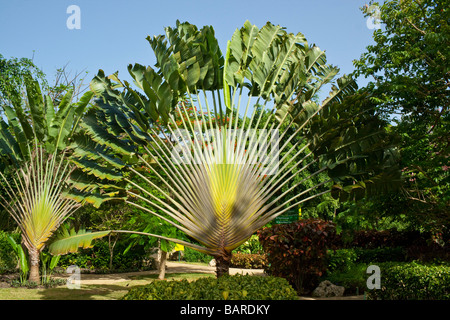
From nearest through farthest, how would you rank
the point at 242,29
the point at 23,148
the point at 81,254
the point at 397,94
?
1. the point at 397,94
2. the point at 242,29
3. the point at 23,148
4. the point at 81,254

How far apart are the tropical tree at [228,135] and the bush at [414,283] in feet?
6.11

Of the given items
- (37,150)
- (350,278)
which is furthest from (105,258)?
(350,278)

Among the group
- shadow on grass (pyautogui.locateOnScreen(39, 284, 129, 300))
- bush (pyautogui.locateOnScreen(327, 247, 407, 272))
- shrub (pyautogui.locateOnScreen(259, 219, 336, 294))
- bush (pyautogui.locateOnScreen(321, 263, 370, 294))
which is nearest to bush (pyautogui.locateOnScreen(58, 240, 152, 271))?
shadow on grass (pyautogui.locateOnScreen(39, 284, 129, 300))

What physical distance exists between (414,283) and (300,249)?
113 inches

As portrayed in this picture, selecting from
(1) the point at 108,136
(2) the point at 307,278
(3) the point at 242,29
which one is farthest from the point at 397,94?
(1) the point at 108,136

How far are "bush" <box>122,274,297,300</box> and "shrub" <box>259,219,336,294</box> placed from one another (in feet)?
13.8

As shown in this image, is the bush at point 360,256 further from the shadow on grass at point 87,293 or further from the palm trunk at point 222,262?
the shadow on grass at point 87,293

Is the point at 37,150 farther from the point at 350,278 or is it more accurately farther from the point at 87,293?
the point at 350,278

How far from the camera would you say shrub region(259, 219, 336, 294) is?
383 inches

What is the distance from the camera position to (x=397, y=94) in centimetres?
905

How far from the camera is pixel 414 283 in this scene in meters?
7.51

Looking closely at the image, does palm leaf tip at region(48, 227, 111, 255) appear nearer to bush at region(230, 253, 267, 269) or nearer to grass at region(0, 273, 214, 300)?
grass at region(0, 273, 214, 300)
